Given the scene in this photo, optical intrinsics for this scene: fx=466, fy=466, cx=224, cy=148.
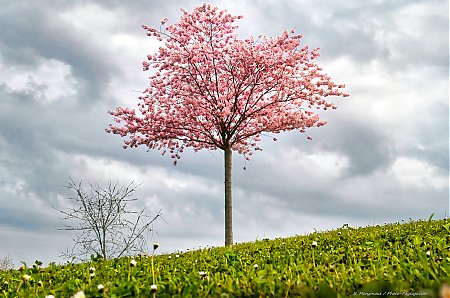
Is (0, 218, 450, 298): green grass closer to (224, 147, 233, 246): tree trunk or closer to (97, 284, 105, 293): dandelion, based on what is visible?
(97, 284, 105, 293): dandelion

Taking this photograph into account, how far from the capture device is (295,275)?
5.19 metres

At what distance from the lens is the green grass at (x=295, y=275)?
13.2ft

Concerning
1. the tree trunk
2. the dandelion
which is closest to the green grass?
the dandelion

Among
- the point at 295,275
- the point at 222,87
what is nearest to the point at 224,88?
the point at 222,87

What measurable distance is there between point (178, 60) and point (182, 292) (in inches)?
508

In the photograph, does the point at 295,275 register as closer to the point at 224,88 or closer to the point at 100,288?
the point at 100,288

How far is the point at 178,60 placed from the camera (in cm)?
1653

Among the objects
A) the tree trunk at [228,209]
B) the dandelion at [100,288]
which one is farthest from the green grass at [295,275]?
the tree trunk at [228,209]

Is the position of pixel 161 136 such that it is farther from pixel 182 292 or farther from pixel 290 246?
pixel 182 292

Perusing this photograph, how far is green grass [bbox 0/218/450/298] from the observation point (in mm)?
4031

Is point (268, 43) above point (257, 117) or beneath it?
above

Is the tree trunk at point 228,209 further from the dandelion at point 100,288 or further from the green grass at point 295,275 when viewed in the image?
the dandelion at point 100,288

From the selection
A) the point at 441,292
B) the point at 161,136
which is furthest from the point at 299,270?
the point at 161,136

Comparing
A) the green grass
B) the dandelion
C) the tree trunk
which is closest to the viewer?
the green grass
